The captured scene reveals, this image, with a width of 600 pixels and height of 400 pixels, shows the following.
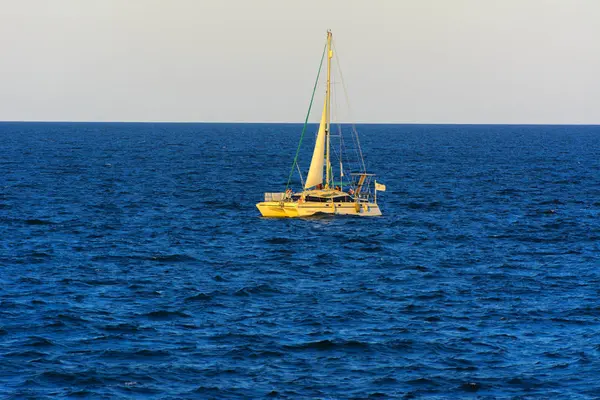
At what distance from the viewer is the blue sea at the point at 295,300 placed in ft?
113

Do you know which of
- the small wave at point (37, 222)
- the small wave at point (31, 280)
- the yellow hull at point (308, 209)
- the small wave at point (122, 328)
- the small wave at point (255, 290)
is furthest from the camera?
the yellow hull at point (308, 209)

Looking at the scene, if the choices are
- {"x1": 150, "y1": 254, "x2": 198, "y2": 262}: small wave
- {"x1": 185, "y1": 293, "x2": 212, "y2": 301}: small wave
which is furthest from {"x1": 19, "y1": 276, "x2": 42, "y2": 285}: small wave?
{"x1": 185, "y1": 293, "x2": 212, "y2": 301}: small wave

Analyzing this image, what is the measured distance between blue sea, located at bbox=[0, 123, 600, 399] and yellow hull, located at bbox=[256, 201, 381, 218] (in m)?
1.93

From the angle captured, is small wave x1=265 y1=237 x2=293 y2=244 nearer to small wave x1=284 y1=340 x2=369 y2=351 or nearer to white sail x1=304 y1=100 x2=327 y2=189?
white sail x1=304 y1=100 x2=327 y2=189

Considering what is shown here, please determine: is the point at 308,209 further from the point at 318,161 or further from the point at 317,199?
the point at 318,161

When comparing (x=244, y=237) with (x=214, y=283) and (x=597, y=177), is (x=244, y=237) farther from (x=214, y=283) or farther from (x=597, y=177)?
(x=597, y=177)

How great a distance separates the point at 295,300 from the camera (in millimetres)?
47062

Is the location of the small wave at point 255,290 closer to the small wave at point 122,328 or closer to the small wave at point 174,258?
the small wave at point 122,328

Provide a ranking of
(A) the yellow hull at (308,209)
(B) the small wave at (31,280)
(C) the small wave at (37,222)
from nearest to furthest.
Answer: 1. (B) the small wave at (31,280)
2. (C) the small wave at (37,222)
3. (A) the yellow hull at (308,209)

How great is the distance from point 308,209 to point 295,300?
31008mm

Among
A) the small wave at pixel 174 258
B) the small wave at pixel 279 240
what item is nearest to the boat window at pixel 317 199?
the small wave at pixel 279 240

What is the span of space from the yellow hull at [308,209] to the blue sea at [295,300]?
193cm

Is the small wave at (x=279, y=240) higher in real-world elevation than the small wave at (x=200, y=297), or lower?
higher

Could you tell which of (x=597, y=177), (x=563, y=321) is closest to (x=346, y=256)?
(x=563, y=321)
